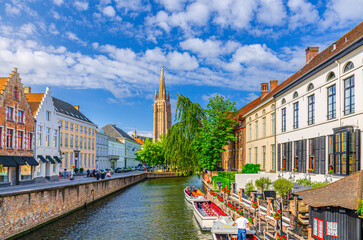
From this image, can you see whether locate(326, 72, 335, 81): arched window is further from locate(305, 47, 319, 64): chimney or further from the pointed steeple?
the pointed steeple

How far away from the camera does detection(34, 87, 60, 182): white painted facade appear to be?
115 feet

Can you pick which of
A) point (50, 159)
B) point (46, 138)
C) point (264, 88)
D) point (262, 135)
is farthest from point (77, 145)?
point (262, 135)

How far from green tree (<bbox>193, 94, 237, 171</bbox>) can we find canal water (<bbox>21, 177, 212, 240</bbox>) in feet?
42.5

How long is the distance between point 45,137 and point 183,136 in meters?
17.2

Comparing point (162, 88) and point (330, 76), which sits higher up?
point (162, 88)

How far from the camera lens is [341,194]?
1095 cm

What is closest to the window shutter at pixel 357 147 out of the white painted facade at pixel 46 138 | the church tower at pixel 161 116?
the white painted facade at pixel 46 138

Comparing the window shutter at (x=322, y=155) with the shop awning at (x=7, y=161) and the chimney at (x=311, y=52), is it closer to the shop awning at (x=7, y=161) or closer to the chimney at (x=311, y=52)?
the chimney at (x=311, y=52)

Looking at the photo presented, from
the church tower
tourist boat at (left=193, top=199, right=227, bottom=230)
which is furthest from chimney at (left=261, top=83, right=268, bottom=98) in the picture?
the church tower

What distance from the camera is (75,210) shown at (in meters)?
26.8

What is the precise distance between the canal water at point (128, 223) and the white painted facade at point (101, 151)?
40.7 metres

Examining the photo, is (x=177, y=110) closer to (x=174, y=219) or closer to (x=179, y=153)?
(x=179, y=153)

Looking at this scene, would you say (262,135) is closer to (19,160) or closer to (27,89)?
(19,160)

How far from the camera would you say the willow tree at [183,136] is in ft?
141
